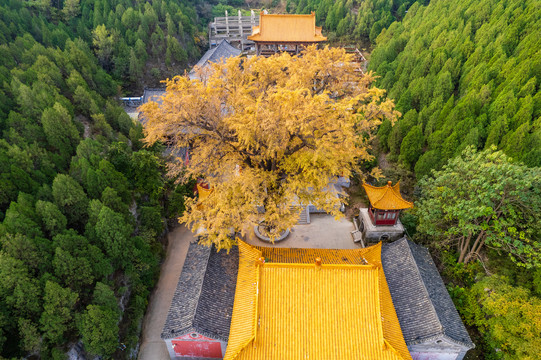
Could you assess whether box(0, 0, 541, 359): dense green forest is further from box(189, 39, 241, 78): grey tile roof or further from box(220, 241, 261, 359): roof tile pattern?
box(189, 39, 241, 78): grey tile roof

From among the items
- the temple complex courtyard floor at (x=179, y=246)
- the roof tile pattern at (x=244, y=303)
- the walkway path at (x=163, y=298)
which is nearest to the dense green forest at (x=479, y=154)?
the temple complex courtyard floor at (x=179, y=246)

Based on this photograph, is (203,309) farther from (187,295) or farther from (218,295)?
(187,295)

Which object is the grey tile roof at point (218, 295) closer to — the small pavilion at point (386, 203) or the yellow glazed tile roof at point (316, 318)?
the yellow glazed tile roof at point (316, 318)

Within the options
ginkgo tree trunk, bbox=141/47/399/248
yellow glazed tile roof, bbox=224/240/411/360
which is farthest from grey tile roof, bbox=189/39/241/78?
yellow glazed tile roof, bbox=224/240/411/360

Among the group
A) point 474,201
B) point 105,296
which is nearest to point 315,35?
point 474,201

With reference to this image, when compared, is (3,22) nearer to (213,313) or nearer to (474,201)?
(213,313)

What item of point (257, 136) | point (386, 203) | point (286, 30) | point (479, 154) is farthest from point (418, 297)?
point (286, 30)

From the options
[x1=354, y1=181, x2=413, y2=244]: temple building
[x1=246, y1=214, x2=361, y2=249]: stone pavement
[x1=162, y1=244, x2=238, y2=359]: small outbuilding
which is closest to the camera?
[x1=162, y1=244, x2=238, y2=359]: small outbuilding
